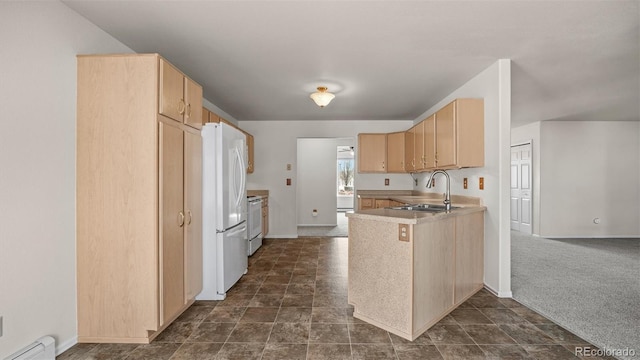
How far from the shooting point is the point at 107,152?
1.97m

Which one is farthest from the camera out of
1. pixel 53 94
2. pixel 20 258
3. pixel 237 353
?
pixel 237 353

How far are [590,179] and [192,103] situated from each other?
744cm

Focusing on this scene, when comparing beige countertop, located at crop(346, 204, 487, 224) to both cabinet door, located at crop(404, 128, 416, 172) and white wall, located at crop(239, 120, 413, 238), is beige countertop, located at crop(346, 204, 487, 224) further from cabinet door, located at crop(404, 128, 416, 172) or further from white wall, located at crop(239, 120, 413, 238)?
white wall, located at crop(239, 120, 413, 238)

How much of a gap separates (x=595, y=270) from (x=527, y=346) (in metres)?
2.71

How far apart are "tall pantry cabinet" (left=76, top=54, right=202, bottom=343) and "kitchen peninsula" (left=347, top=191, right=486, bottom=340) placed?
1.58 metres

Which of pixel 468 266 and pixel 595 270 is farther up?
pixel 468 266

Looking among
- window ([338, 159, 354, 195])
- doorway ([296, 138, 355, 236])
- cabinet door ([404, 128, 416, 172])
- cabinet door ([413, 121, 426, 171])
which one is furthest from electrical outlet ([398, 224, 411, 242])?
window ([338, 159, 354, 195])

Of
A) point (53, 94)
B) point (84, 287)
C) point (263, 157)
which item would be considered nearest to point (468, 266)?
point (84, 287)

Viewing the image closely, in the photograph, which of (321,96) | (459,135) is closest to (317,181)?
(321,96)

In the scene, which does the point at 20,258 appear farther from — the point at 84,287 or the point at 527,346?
the point at 527,346

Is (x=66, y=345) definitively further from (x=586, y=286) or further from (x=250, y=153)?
(x=586, y=286)

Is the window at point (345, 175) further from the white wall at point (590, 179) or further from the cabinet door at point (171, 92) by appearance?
the cabinet door at point (171, 92)

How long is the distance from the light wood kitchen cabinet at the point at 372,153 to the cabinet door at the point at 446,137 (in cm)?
182

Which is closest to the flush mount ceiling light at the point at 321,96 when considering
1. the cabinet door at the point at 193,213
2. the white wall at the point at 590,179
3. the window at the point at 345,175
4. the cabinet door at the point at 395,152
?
the cabinet door at the point at 193,213
